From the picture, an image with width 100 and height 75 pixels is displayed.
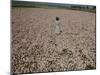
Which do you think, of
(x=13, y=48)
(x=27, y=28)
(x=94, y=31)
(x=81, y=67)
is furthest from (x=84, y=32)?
Answer: (x=13, y=48)

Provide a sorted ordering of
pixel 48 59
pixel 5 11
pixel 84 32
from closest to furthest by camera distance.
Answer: pixel 5 11
pixel 48 59
pixel 84 32

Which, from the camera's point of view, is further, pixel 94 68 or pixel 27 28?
pixel 94 68

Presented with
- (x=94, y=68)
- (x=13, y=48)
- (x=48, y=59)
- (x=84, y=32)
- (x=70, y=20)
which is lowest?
(x=94, y=68)

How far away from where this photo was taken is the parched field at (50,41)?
2.42 m

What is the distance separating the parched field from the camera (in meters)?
2.42

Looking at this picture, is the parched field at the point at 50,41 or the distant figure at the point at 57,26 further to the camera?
the distant figure at the point at 57,26

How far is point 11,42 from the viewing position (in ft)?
7.80

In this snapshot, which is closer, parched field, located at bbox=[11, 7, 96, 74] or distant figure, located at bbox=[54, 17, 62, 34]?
parched field, located at bbox=[11, 7, 96, 74]

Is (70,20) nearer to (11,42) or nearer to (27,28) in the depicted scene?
(27,28)

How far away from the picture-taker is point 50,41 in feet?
8.34

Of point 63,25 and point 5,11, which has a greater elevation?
point 5,11

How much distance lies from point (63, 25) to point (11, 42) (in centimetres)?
79

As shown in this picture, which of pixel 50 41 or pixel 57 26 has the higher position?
pixel 57 26

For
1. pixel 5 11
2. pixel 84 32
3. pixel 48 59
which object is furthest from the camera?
pixel 84 32
